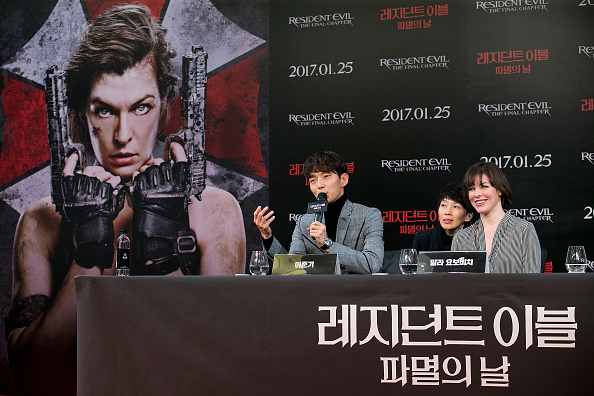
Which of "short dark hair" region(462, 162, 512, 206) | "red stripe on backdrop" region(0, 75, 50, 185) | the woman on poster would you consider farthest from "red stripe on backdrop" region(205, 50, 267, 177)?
"short dark hair" region(462, 162, 512, 206)

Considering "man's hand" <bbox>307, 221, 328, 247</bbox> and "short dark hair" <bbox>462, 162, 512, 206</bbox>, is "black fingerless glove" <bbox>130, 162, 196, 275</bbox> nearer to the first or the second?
"man's hand" <bbox>307, 221, 328, 247</bbox>

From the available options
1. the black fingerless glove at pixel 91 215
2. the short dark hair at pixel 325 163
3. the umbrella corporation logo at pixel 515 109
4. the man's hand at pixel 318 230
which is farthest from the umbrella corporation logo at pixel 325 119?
the man's hand at pixel 318 230

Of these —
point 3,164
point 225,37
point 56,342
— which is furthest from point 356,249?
point 3,164

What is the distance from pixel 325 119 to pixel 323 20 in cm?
74

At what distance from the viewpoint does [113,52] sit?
469 centimetres

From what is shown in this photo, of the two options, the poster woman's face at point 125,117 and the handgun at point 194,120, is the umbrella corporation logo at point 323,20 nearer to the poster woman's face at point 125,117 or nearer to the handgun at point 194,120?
the handgun at point 194,120

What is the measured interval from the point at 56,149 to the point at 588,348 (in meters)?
4.06

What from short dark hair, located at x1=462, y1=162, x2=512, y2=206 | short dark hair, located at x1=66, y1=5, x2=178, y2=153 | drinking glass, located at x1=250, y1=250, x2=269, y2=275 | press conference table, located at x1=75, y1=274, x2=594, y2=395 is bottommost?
press conference table, located at x1=75, y1=274, x2=594, y2=395

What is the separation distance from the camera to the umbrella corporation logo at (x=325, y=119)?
431 cm

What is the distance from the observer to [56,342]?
452 centimetres

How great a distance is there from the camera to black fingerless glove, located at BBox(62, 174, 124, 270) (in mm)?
4559

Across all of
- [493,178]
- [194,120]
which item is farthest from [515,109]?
[194,120]

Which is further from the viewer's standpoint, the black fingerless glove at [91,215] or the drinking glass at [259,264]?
the black fingerless glove at [91,215]

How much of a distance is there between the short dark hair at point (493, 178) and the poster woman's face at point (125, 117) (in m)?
2.72
